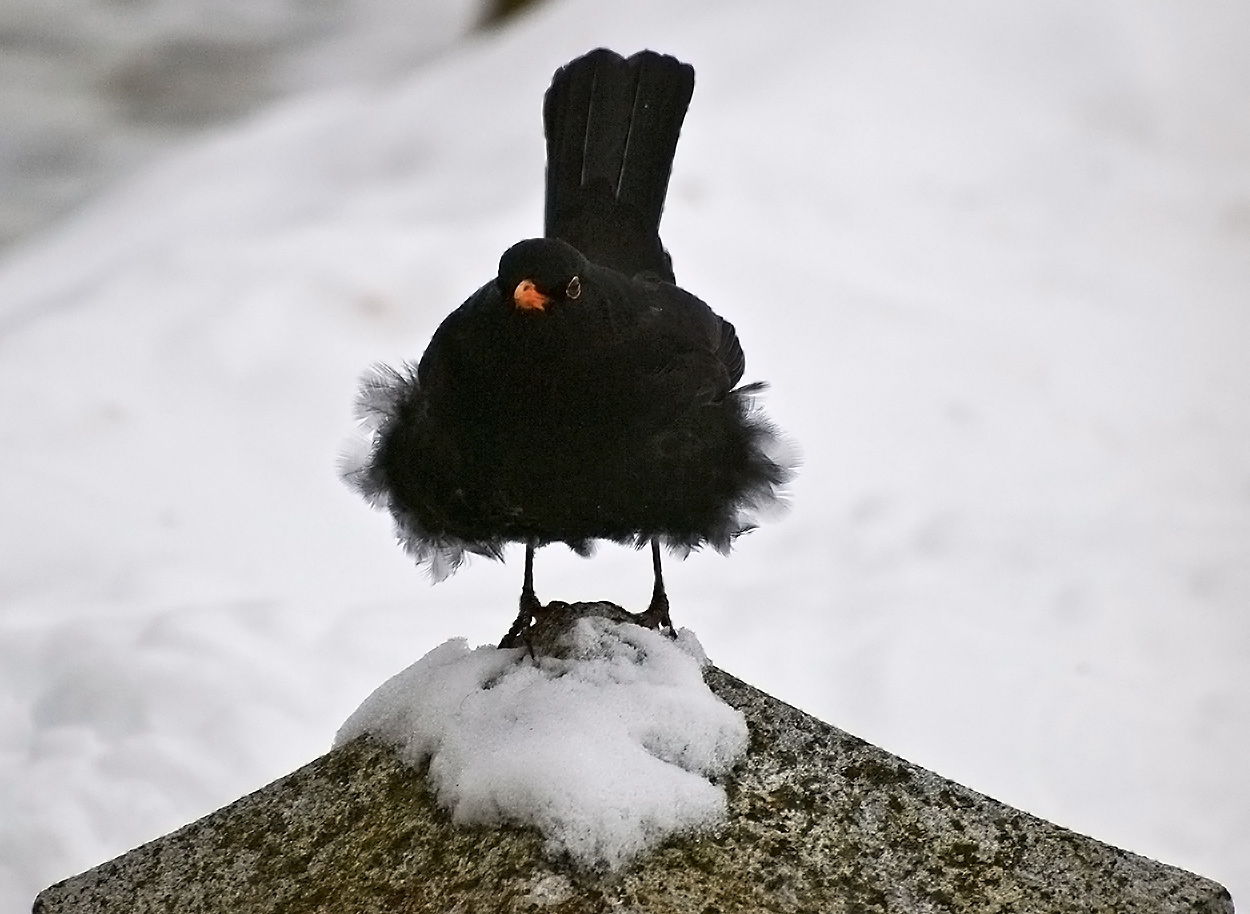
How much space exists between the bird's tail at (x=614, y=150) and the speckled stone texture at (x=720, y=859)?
1.46 m

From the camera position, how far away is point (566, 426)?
2.92 m

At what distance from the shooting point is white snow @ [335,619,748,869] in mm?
2441

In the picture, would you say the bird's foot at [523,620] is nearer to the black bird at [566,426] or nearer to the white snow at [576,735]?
the black bird at [566,426]

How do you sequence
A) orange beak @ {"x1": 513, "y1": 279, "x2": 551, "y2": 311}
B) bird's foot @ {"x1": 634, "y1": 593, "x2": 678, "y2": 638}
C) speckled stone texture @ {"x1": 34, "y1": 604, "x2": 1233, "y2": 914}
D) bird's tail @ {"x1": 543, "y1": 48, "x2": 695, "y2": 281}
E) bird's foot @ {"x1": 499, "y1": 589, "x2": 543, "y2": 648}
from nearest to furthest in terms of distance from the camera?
speckled stone texture @ {"x1": 34, "y1": 604, "x2": 1233, "y2": 914}, orange beak @ {"x1": 513, "y1": 279, "x2": 551, "y2": 311}, bird's foot @ {"x1": 499, "y1": 589, "x2": 543, "y2": 648}, bird's foot @ {"x1": 634, "y1": 593, "x2": 678, "y2": 638}, bird's tail @ {"x1": 543, "y1": 48, "x2": 695, "y2": 281}

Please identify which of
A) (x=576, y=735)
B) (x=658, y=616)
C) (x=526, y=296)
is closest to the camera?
(x=576, y=735)

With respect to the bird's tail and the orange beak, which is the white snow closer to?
the orange beak

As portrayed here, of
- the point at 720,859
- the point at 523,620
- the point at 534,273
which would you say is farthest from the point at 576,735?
the point at 534,273

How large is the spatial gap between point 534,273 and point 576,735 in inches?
36.3

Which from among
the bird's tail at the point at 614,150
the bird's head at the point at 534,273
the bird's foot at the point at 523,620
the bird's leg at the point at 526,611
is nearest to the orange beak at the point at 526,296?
the bird's head at the point at 534,273

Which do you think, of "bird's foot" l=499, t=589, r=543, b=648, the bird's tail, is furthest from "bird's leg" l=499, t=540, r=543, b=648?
the bird's tail

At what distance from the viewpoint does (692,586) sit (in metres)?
5.22

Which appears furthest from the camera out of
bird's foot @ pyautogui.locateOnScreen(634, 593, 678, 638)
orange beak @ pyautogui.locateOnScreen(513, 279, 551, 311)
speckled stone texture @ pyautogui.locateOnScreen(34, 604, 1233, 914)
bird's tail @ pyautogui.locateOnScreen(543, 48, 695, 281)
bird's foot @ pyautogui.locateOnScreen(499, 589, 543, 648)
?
bird's tail @ pyautogui.locateOnScreen(543, 48, 695, 281)

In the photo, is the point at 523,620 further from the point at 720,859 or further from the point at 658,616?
the point at 720,859

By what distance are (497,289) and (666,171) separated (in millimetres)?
1190
